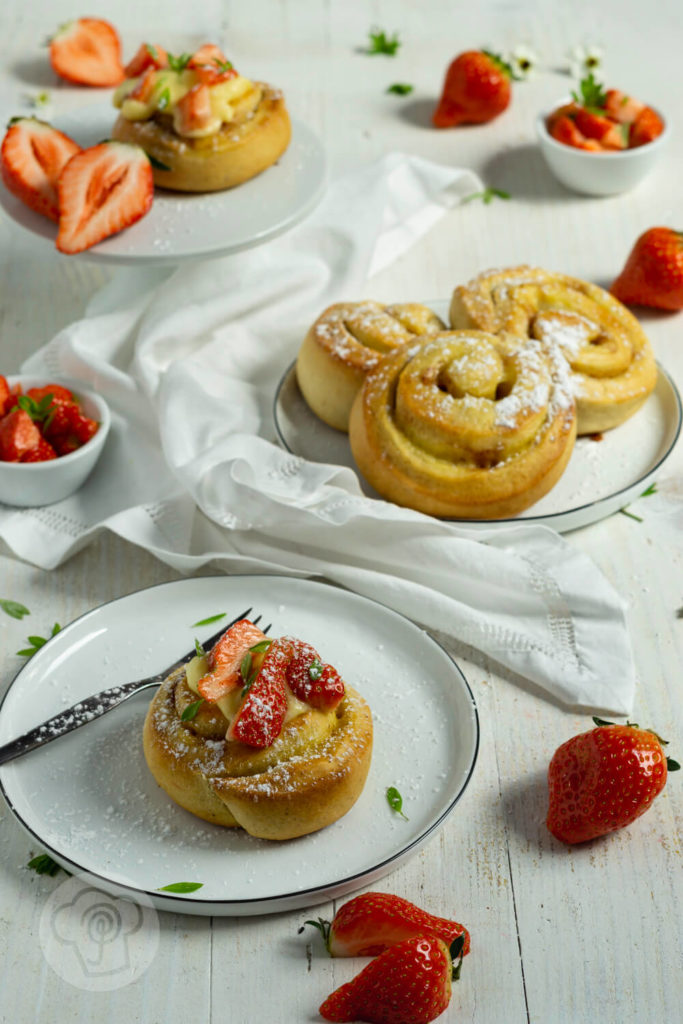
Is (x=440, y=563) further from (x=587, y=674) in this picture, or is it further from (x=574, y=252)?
(x=574, y=252)

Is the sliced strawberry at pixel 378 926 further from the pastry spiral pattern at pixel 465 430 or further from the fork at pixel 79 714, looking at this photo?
the pastry spiral pattern at pixel 465 430

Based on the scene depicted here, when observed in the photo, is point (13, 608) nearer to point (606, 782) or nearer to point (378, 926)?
point (378, 926)

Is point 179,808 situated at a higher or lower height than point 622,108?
lower

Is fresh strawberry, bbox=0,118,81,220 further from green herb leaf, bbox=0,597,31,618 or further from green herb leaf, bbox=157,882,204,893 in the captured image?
green herb leaf, bbox=157,882,204,893

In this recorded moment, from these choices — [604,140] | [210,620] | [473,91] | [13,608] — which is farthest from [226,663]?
[473,91]

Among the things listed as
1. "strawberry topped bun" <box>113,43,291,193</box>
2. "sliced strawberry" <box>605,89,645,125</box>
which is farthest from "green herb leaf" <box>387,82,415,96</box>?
"strawberry topped bun" <box>113,43,291,193</box>

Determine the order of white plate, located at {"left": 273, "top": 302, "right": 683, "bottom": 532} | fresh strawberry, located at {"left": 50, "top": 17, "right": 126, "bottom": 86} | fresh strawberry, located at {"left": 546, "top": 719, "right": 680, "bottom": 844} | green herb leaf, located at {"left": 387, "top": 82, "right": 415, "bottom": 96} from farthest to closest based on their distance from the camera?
green herb leaf, located at {"left": 387, "top": 82, "right": 415, "bottom": 96} < fresh strawberry, located at {"left": 50, "top": 17, "right": 126, "bottom": 86} < white plate, located at {"left": 273, "top": 302, "right": 683, "bottom": 532} < fresh strawberry, located at {"left": 546, "top": 719, "right": 680, "bottom": 844}

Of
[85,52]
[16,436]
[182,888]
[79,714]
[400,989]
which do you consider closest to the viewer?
[400,989]
